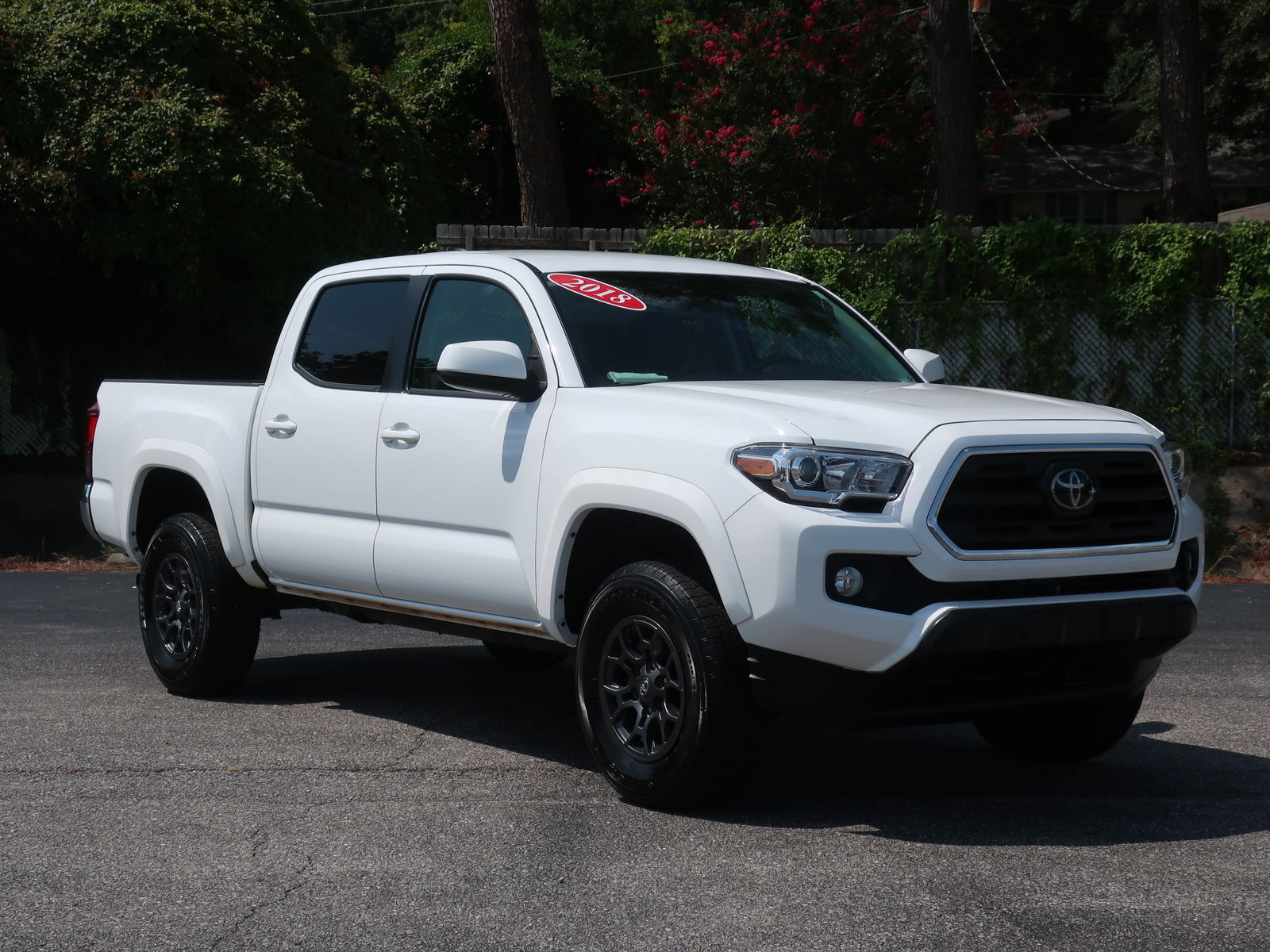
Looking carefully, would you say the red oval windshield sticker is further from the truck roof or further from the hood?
the hood

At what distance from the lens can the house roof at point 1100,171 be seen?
152 ft

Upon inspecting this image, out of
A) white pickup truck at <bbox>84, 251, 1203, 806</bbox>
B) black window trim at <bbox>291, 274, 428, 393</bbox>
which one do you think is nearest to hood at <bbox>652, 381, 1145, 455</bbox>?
white pickup truck at <bbox>84, 251, 1203, 806</bbox>

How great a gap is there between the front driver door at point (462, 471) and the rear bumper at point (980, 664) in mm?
1246

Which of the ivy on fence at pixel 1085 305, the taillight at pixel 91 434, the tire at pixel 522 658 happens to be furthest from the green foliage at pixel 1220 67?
the taillight at pixel 91 434

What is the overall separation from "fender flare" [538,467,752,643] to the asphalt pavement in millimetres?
758

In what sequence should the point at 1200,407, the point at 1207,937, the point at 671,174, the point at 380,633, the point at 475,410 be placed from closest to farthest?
1. the point at 1207,937
2. the point at 475,410
3. the point at 380,633
4. the point at 1200,407
5. the point at 671,174

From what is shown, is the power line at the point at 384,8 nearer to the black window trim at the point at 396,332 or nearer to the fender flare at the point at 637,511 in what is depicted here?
the black window trim at the point at 396,332

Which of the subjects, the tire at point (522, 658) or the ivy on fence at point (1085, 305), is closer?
the tire at point (522, 658)

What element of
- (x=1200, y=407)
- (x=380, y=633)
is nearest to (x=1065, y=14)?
(x=1200, y=407)

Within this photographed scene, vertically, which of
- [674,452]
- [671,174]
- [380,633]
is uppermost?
[671,174]

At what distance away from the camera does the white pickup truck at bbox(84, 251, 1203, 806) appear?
15.9 ft

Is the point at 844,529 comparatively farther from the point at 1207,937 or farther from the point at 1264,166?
the point at 1264,166

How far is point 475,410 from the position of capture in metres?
6.07

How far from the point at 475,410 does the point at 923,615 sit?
211cm
